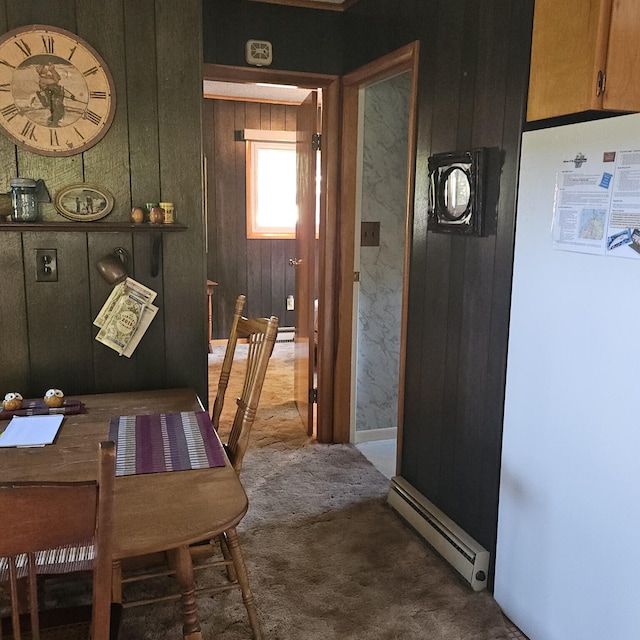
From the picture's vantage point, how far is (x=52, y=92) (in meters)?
2.18

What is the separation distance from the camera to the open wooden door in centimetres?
370

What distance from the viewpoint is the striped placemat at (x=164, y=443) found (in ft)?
5.41

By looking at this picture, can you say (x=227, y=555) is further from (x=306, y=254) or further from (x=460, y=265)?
(x=306, y=254)

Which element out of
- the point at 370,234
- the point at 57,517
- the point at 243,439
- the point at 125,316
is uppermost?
the point at 370,234

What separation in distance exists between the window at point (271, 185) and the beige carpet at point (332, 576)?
10.9 feet

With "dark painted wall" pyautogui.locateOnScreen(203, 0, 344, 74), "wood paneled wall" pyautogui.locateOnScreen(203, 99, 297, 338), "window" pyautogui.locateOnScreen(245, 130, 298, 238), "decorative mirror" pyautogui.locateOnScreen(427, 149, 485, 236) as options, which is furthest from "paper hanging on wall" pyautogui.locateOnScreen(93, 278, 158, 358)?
"window" pyautogui.locateOnScreen(245, 130, 298, 238)

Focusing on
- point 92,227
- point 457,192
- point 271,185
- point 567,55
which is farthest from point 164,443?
point 271,185

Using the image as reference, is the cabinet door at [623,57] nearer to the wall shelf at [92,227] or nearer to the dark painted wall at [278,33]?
the wall shelf at [92,227]

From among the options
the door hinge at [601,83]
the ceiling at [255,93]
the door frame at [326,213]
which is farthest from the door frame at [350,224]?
the ceiling at [255,93]

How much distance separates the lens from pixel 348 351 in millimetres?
3684

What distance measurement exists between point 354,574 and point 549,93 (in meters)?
1.79

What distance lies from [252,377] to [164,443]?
466mm

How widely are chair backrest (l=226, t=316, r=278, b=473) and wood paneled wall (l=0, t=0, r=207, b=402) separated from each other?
0.97 feet

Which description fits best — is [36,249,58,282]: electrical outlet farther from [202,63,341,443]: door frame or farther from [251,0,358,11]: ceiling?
[251,0,358,11]: ceiling
